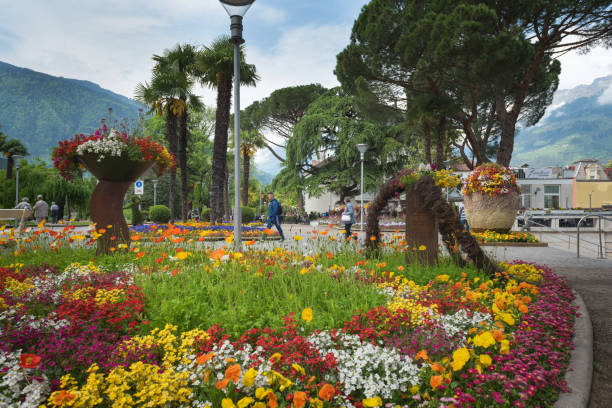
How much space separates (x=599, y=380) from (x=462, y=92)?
1657cm

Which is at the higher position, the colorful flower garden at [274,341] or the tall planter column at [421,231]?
the tall planter column at [421,231]

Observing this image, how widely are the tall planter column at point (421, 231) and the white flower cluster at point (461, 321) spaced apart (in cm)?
195

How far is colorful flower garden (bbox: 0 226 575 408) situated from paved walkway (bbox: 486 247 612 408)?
10.0 inches

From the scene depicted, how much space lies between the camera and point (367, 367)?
2178 mm

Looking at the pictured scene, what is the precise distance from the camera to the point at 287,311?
9.64 ft

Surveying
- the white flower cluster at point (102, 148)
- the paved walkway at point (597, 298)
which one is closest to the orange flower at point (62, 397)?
the paved walkway at point (597, 298)

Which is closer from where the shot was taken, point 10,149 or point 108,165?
point 108,165

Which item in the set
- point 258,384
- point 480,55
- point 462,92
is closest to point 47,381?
point 258,384

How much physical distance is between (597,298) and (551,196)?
129ft

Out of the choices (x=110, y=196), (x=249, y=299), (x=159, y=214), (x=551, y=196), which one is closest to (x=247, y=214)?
(x=159, y=214)

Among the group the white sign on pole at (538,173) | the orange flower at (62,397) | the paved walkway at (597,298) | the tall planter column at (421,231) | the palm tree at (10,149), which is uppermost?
the palm tree at (10,149)

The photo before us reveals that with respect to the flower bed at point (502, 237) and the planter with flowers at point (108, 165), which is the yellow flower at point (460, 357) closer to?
the planter with flowers at point (108, 165)

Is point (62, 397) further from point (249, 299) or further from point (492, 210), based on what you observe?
point (492, 210)

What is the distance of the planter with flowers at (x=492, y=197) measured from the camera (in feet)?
35.8
